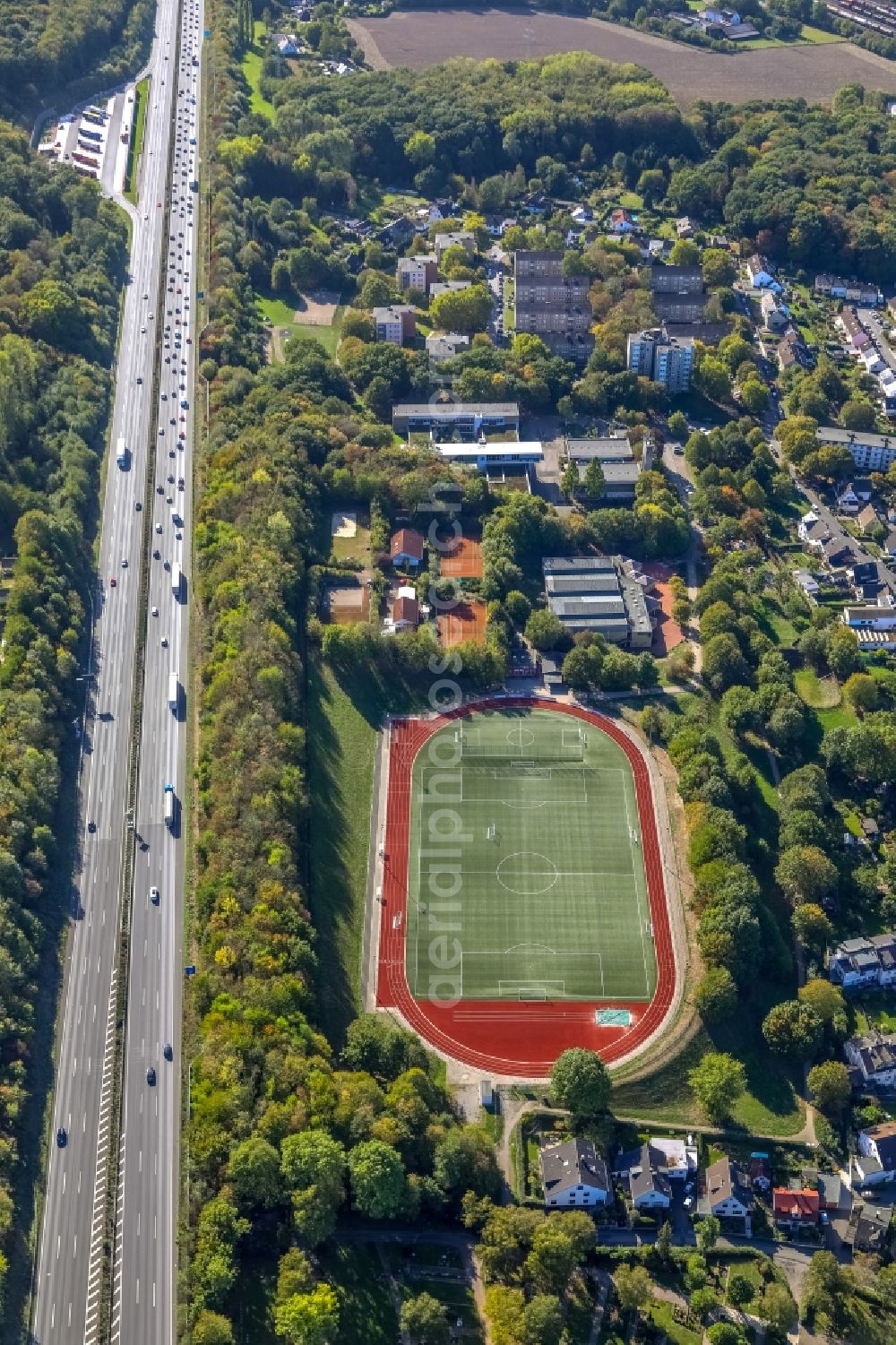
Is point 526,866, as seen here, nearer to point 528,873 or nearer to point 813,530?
point 528,873

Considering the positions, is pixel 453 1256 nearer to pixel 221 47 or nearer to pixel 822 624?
pixel 822 624

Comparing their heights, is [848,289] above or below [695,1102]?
above

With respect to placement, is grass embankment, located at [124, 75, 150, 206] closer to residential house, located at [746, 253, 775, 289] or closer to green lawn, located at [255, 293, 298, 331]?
green lawn, located at [255, 293, 298, 331]

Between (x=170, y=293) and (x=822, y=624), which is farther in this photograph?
(x=170, y=293)

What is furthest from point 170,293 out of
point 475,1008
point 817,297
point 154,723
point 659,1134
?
point 659,1134

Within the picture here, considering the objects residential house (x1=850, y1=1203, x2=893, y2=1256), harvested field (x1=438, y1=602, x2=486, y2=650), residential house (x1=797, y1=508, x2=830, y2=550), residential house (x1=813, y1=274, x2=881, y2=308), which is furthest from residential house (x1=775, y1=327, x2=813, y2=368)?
residential house (x1=850, y1=1203, x2=893, y2=1256)


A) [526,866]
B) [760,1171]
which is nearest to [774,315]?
[526,866]

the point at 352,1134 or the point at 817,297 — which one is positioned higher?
the point at 817,297
